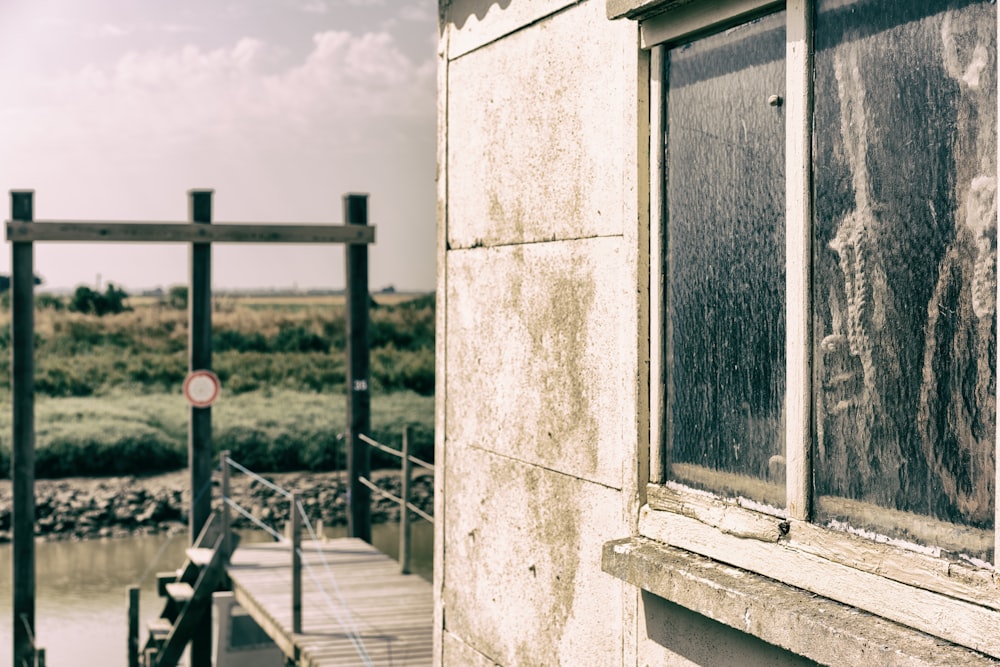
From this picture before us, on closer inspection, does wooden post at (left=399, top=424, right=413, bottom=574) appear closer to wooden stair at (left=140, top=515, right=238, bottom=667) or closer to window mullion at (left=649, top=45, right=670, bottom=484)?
wooden stair at (left=140, top=515, right=238, bottom=667)

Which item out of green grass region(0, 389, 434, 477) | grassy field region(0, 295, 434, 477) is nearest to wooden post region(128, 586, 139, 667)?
green grass region(0, 389, 434, 477)

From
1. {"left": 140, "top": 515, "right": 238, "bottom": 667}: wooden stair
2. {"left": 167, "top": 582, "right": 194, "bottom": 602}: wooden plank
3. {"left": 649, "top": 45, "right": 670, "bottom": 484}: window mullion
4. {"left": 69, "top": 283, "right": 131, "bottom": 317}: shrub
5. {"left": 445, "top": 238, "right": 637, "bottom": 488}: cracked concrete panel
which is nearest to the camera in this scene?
{"left": 649, "top": 45, "right": 670, "bottom": 484}: window mullion

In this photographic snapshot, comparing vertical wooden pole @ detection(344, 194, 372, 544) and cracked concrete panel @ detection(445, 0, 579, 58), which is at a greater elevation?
cracked concrete panel @ detection(445, 0, 579, 58)

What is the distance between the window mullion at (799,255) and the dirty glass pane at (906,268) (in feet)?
0.07

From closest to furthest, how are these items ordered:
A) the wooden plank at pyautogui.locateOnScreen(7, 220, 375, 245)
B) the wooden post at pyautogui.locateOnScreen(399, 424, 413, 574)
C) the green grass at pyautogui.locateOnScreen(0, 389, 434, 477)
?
1. the wooden post at pyautogui.locateOnScreen(399, 424, 413, 574)
2. the wooden plank at pyautogui.locateOnScreen(7, 220, 375, 245)
3. the green grass at pyautogui.locateOnScreen(0, 389, 434, 477)

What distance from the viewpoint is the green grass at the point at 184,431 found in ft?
85.7

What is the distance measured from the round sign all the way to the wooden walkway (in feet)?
4.34

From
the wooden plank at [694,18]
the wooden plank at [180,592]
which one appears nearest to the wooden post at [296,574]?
the wooden plank at [180,592]

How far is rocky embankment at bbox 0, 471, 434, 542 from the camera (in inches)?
858

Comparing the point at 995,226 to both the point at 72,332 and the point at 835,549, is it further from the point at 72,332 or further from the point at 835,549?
the point at 72,332

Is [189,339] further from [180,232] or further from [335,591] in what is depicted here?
[335,591]

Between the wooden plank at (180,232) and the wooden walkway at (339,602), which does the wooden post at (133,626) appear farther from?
the wooden plank at (180,232)

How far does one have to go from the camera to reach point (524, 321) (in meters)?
3.63

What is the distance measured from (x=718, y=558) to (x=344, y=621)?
5.33 meters
